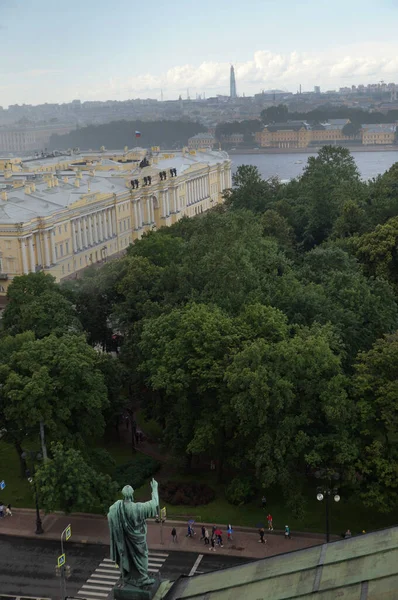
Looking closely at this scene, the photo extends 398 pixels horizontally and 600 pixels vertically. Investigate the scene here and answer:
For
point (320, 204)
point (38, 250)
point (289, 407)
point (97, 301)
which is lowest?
point (38, 250)

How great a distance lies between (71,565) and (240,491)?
6.46m

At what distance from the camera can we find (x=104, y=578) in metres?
25.3

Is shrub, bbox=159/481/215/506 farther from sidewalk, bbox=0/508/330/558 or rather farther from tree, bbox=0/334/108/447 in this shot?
tree, bbox=0/334/108/447

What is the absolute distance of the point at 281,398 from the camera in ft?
90.8

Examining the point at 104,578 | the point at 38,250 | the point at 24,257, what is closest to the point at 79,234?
the point at 38,250

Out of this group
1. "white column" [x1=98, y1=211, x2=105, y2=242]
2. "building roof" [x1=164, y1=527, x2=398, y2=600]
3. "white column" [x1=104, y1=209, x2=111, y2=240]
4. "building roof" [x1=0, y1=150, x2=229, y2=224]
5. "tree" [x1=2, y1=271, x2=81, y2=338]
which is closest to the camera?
"building roof" [x1=164, y1=527, x2=398, y2=600]

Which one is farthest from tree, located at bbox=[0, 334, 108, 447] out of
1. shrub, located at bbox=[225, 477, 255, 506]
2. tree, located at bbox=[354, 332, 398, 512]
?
tree, located at bbox=[354, 332, 398, 512]

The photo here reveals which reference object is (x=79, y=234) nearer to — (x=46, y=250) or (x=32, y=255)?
(x=46, y=250)

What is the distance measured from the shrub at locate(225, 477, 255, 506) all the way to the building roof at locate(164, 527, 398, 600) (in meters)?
18.3

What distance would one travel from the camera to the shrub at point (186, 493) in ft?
98.3

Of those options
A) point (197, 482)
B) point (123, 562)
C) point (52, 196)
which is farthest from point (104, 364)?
point (52, 196)

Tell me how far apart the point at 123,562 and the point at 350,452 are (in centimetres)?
1683

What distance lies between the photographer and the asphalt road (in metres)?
24.8

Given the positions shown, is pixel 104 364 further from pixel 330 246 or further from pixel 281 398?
pixel 330 246
